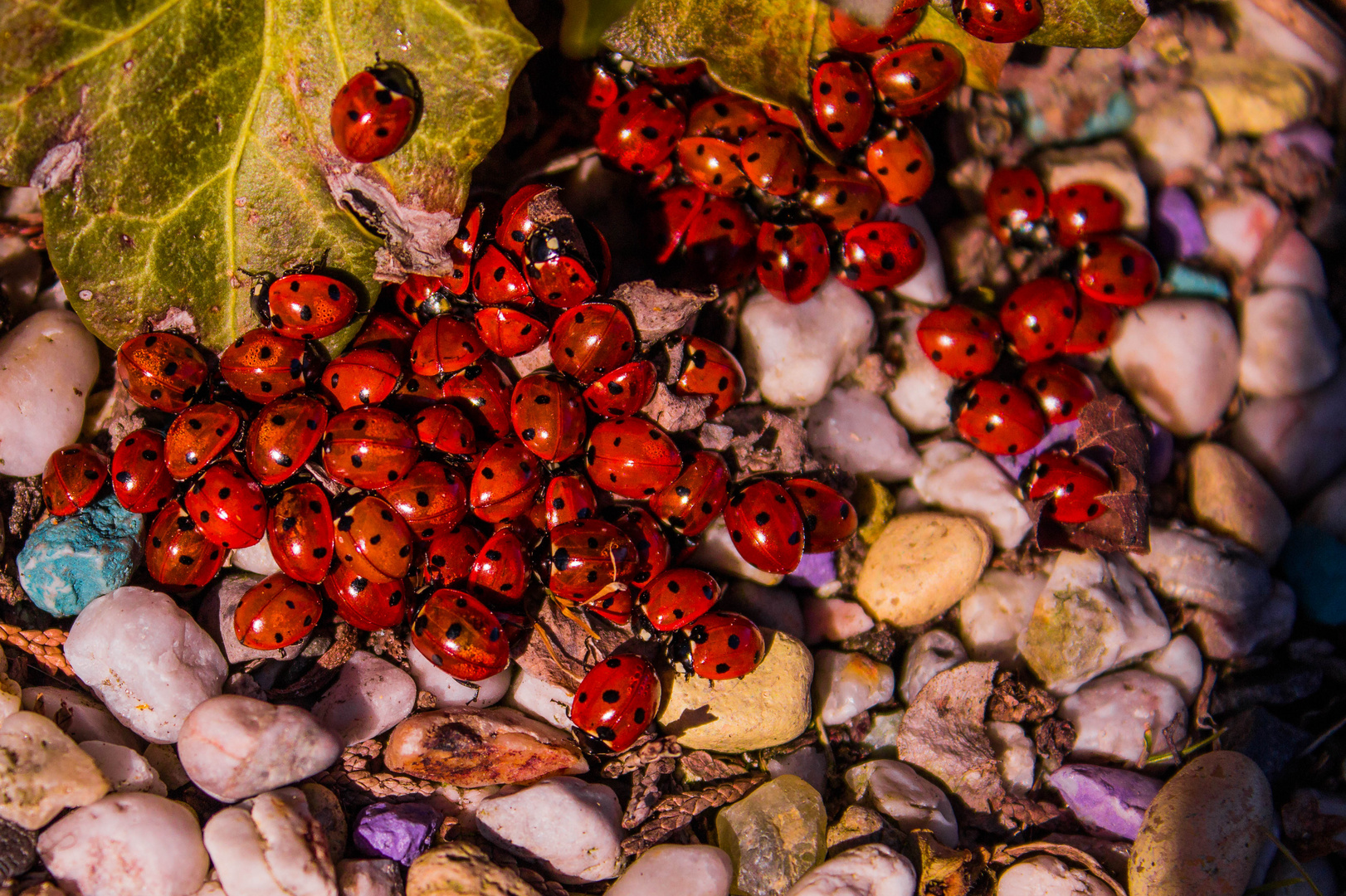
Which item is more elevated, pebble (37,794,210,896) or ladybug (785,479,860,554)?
ladybug (785,479,860,554)

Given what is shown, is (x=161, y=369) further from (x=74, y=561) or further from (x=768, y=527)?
(x=768, y=527)

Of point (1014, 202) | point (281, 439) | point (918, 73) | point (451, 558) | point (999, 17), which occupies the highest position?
point (999, 17)

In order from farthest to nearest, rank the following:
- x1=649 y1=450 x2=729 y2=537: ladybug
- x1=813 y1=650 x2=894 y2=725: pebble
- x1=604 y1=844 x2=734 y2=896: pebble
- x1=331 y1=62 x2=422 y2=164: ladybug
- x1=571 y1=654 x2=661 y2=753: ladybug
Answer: x1=813 y1=650 x2=894 y2=725: pebble
x1=649 y1=450 x2=729 y2=537: ladybug
x1=571 y1=654 x2=661 y2=753: ladybug
x1=604 y1=844 x2=734 y2=896: pebble
x1=331 y1=62 x2=422 y2=164: ladybug

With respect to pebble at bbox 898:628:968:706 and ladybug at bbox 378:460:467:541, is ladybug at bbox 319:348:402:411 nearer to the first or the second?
ladybug at bbox 378:460:467:541

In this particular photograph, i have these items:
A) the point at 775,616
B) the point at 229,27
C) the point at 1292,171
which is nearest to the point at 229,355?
the point at 229,27

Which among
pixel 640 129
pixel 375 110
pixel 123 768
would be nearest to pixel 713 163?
pixel 640 129

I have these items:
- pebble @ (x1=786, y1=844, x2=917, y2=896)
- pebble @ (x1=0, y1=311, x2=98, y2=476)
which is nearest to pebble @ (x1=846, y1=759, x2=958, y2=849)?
pebble @ (x1=786, y1=844, x2=917, y2=896)

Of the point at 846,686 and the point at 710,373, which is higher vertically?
the point at 710,373
